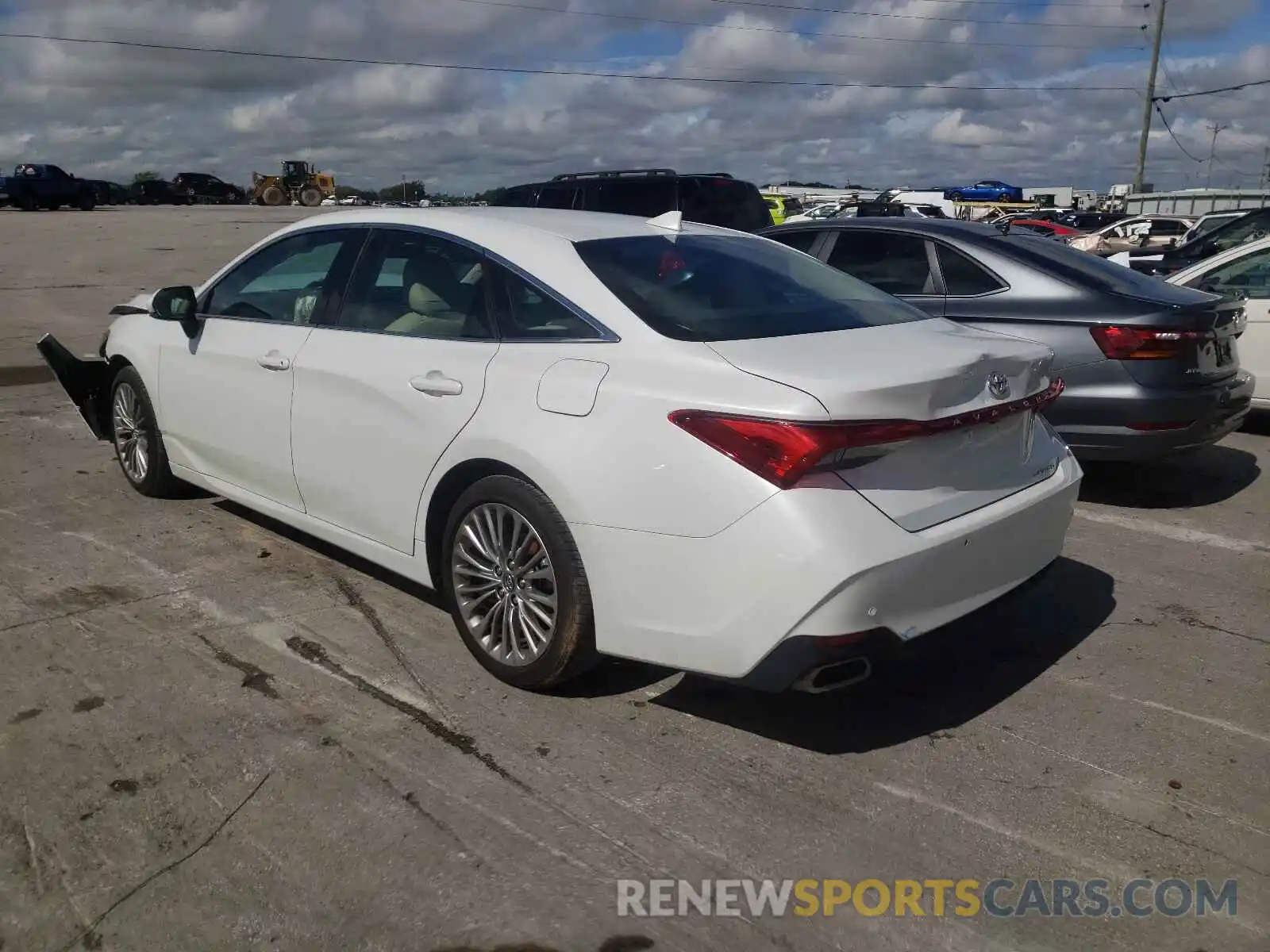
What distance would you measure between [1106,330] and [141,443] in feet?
17.1

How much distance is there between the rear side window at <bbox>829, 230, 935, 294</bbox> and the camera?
6762 mm

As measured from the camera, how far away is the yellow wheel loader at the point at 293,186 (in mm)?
59094

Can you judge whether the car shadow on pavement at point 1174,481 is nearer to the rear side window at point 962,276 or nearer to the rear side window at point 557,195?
the rear side window at point 962,276

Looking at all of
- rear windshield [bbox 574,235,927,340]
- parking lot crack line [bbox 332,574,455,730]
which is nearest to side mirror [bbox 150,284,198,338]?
parking lot crack line [bbox 332,574,455,730]

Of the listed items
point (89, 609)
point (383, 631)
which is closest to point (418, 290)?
point (383, 631)

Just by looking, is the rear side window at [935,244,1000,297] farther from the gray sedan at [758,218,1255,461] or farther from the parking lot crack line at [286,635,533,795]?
the parking lot crack line at [286,635,533,795]

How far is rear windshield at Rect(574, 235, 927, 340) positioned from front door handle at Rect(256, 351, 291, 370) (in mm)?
1489

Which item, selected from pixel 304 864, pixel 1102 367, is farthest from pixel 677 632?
pixel 1102 367

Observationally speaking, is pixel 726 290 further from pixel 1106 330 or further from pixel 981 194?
pixel 981 194

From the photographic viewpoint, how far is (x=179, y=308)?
533cm

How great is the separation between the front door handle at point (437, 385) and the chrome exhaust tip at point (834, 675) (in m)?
1.57

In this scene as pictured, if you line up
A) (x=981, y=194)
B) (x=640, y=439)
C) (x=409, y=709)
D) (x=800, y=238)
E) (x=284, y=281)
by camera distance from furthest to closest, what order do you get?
(x=981, y=194), (x=800, y=238), (x=284, y=281), (x=409, y=709), (x=640, y=439)

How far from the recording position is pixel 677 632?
3.26m

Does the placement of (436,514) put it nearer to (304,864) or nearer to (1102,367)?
(304,864)
